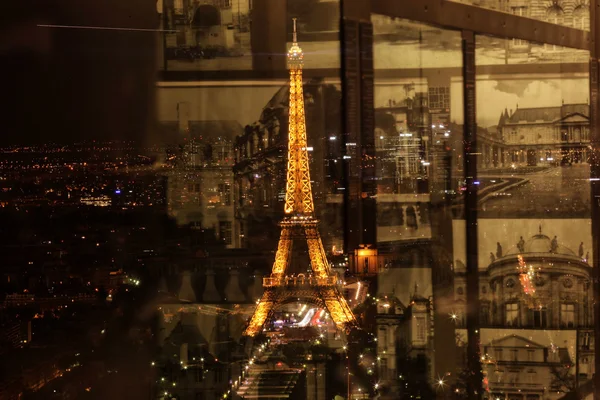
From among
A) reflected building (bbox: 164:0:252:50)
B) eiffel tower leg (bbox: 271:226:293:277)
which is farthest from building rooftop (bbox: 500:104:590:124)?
reflected building (bbox: 164:0:252:50)

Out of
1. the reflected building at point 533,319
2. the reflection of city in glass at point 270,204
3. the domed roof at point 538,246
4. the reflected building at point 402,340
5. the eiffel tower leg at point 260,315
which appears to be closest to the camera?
the reflection of city in glass at point 270,204

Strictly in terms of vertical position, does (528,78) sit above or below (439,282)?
above

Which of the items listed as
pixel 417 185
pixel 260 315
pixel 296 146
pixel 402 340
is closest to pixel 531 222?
pixel 417 185

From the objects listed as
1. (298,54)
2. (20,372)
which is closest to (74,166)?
(20,372)

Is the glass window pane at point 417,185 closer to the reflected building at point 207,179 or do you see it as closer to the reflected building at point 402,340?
the reflected building at point 402,340

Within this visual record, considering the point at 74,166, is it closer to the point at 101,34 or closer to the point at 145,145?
the point at 145,145

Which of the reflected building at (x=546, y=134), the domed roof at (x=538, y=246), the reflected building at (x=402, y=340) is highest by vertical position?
the reflected building at (x=546, y=134)

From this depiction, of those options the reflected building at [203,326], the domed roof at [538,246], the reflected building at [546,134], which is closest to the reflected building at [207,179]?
the reflected building at [203,326]
